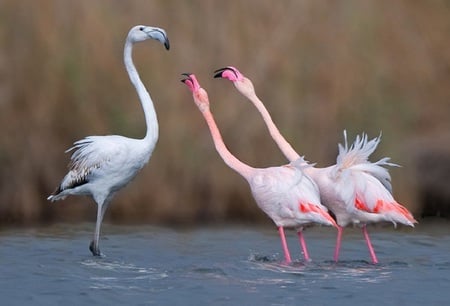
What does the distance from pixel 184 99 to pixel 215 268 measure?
288cm

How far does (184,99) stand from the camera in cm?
1318

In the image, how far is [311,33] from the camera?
13.7 metres

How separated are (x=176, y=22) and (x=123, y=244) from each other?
250 centimetres

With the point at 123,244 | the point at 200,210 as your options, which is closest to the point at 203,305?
the point at 123,244

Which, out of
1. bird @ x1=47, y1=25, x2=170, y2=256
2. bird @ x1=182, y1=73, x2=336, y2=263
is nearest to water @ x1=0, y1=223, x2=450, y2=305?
bird @ x1=182, y1=73, x2=336, y2=263

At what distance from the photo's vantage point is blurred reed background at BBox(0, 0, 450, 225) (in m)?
13.0

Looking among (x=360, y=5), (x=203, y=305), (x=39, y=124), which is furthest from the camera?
(x=360, y=5)

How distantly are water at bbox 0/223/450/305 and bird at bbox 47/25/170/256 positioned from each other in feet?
1.64

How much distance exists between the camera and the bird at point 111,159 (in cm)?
1105

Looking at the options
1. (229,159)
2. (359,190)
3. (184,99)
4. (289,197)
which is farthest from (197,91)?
(184,99)

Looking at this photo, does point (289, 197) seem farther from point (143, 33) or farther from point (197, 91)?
point (143, 33)

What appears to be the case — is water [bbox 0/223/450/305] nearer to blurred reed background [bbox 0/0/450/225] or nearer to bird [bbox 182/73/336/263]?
bird [bbox 182/73/336/263]

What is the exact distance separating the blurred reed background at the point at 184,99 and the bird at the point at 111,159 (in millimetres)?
1645

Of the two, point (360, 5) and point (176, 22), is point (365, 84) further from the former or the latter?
point (176, 22)
